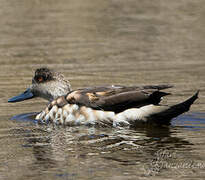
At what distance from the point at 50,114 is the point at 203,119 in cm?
234

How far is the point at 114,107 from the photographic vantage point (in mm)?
9891

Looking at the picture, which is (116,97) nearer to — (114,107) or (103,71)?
(114,107)

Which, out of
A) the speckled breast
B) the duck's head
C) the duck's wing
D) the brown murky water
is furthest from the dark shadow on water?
the duck's head

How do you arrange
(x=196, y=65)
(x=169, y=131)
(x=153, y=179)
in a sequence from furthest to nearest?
(x=196, y=65) < (x=169, y=131) < (x=153, y=179)

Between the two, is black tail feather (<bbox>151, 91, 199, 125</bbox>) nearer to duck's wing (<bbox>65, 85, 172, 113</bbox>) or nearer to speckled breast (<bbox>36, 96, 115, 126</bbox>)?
duck's wing (<bbox>65, 85, 172, 113</bbox>)

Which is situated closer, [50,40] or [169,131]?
[169,131]

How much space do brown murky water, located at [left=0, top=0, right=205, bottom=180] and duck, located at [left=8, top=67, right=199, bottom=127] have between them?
0.19 metres

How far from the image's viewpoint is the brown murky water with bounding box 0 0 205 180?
785 cm

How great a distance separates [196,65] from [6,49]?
5.16 metres

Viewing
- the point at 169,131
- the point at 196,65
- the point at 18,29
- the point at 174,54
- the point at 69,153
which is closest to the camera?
the point at 69,153

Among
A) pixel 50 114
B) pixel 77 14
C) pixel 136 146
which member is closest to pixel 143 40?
pixel 77 14

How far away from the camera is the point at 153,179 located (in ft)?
23.6

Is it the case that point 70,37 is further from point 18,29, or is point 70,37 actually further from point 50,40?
point 18,29

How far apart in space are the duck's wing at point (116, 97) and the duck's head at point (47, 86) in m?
0.88
